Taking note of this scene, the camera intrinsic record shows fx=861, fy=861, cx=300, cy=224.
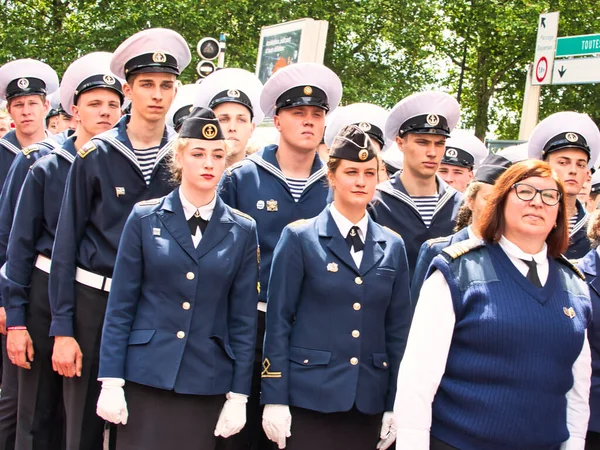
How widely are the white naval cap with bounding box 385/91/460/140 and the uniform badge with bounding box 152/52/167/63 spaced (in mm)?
1400

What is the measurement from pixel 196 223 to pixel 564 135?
2.41 m

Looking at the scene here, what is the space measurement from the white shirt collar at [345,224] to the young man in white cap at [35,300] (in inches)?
70.0

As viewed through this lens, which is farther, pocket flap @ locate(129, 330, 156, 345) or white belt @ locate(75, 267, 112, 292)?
white belt @ locate(75, 267, 112, 292)

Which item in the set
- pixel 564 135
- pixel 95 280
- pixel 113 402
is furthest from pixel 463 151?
pixel 113 402

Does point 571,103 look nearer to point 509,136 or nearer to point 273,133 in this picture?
point 509,136

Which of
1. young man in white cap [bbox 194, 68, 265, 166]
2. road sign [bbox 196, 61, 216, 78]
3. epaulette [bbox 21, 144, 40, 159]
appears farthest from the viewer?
road sign [bbox 196, 61, 216, 78]

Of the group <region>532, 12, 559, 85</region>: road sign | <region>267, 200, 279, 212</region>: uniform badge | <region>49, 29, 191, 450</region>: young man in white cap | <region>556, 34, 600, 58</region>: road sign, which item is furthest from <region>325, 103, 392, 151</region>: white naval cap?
<region>532, 12, 559, 85</region>: road sign

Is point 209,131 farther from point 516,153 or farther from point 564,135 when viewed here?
point 564,135

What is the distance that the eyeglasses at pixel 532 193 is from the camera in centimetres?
324

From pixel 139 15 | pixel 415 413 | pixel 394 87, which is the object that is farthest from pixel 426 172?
pixel 394 87

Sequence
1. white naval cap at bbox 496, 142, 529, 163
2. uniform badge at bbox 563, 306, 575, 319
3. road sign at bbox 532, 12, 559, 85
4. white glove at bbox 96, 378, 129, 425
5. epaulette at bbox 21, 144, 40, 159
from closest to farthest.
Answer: uniform badge at bbox 563, 306, 575, 319
white glove at bbox 96, 378, 129, 425
white naval cap at bbox 496, 142, 529, 163
epaulette at bbox 21, 144, 40, 159
road sign at bbox 532, 12, 559, 85

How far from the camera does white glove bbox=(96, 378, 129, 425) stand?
3689 millimetres

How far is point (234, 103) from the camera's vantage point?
19.9 ft

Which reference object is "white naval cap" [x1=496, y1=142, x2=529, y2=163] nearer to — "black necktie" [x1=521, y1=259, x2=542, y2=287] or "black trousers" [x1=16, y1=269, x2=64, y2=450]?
"black necktie" [x1=521, y1=259, x2=542, y2=287]
